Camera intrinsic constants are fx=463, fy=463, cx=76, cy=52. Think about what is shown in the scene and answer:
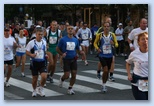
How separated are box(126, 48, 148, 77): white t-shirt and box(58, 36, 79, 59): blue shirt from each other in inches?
71.0

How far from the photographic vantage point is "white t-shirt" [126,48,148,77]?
18.7 feet

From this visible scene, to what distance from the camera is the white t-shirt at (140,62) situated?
571 cm

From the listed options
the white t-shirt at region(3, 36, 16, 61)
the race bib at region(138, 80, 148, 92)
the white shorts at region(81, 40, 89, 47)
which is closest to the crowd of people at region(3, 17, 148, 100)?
the white t-shirt at region(3, 36, 16, 61)

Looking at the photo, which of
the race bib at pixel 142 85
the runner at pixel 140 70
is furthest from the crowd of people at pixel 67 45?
the race bib at pixel 142 85

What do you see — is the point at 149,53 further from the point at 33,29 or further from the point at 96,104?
the point at 33,29

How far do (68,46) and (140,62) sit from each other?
1907 mm

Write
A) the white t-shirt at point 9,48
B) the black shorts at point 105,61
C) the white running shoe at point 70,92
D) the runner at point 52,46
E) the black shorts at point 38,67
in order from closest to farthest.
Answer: the black shorts at point 38,67 < the white t-shirt at point 9,48 < the white running shoe at point 70,92 < the black shorts at point 105,61 < the runner at point 52,46

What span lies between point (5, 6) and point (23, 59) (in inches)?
131

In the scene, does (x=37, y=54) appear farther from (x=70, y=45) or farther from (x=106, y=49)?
(x=106, y=49)

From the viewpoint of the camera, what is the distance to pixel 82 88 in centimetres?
794

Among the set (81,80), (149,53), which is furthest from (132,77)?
(81,80)

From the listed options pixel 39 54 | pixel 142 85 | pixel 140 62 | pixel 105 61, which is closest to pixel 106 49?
pixel 105 61

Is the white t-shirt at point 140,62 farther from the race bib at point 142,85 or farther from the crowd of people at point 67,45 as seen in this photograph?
the crowd of people at point 67,45

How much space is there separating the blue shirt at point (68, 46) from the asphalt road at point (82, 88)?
0.65 metres
